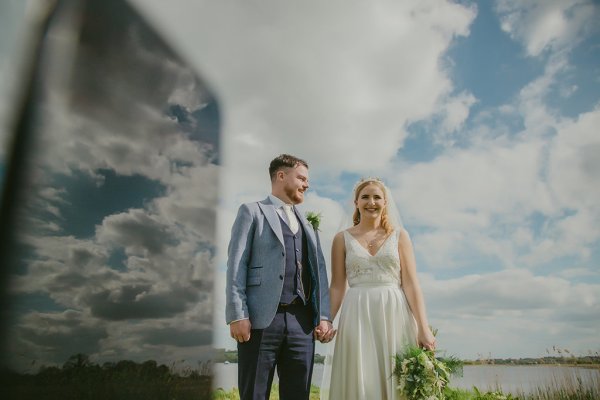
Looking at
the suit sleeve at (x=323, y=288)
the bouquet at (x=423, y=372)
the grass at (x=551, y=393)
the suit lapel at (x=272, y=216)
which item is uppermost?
the suit lapel at (x=272, y=216)

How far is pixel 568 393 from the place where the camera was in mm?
5629

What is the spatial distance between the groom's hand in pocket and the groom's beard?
0.97m

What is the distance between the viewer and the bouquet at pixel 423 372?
2.88 m

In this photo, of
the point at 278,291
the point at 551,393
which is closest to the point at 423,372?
the point at 278,291

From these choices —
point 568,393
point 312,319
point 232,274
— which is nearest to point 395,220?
point 312,319

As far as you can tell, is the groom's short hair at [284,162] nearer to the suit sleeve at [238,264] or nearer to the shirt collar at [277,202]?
the shirt collar at [277,202]

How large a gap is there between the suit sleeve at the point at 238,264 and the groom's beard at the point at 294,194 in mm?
345

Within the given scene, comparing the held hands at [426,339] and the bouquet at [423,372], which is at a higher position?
the held hands at [426,339]

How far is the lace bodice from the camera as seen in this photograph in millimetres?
3500

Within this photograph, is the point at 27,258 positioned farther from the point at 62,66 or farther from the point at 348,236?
the point at 348,236

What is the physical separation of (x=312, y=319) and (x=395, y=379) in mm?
725

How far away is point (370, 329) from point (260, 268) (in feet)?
3.40

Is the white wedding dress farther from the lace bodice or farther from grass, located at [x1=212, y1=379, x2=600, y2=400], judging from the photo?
grass, located at [x1=212, y1=379, x2=600, y2=400]

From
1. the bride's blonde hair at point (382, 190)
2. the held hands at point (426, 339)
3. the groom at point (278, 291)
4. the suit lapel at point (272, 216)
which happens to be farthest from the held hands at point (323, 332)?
the bride's blonde hair at point (382, 190)
